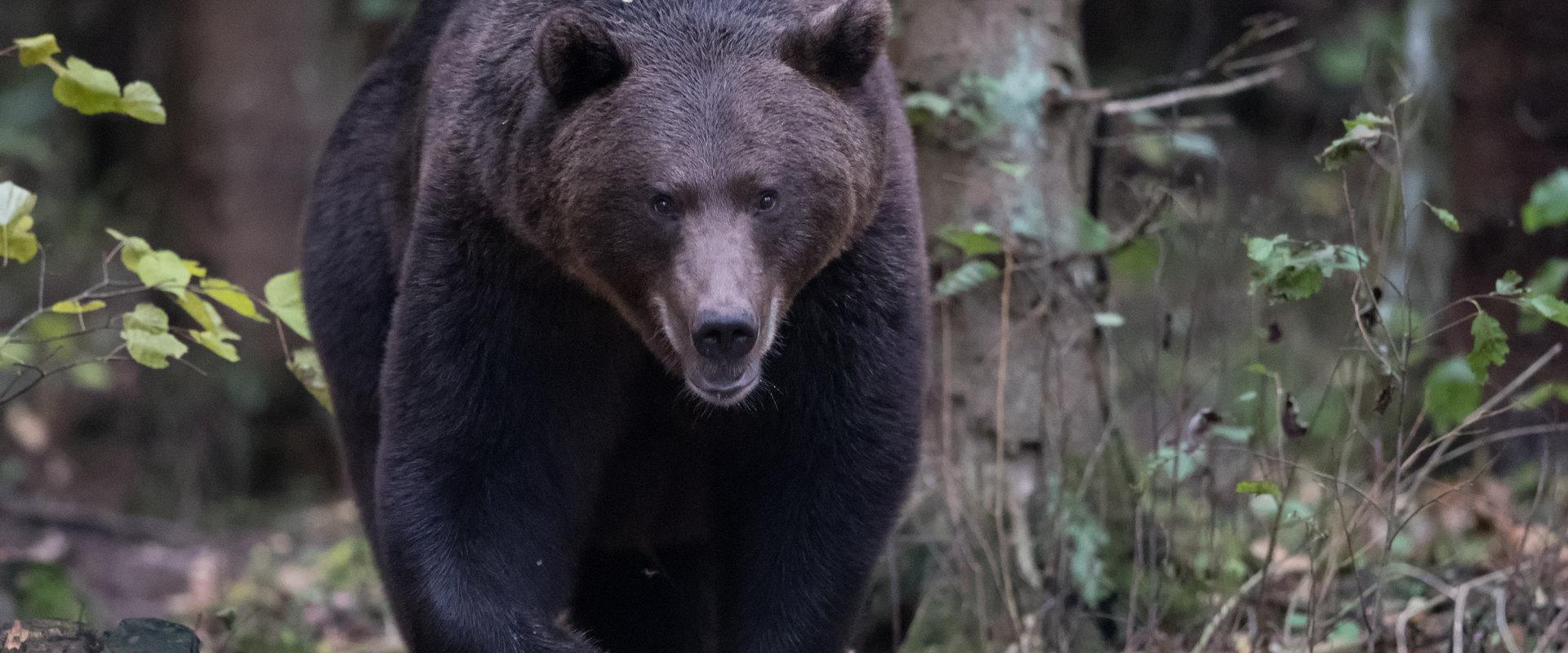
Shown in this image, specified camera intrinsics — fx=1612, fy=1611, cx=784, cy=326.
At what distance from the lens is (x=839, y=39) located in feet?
13.9

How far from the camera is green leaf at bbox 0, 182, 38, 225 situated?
4.16 m

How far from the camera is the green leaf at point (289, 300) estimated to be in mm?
5234

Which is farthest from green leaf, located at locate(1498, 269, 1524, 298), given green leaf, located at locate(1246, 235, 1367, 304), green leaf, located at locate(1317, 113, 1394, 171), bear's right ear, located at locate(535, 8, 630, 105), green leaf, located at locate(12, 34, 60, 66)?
green leaf, located at locate(12, 34, 60, 66)

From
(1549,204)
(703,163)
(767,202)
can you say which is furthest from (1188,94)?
(703,163)

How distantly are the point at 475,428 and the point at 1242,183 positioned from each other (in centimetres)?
1244

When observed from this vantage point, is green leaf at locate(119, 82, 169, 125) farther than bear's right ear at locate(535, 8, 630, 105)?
Yes

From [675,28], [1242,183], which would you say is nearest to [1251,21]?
[675,28]

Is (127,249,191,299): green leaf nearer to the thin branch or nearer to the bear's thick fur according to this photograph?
the bear's thick fur

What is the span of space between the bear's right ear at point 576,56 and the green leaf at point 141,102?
3.73ft

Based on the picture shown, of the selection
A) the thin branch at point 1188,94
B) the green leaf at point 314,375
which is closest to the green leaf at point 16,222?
the green leaf at point 314,375

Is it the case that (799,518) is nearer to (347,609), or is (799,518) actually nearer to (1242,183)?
(347,609)

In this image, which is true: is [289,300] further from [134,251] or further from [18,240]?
[18,240]

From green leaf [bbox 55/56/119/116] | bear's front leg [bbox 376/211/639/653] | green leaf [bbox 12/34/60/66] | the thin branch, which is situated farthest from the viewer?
the thin branch

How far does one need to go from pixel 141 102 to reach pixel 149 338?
25.6 inches
